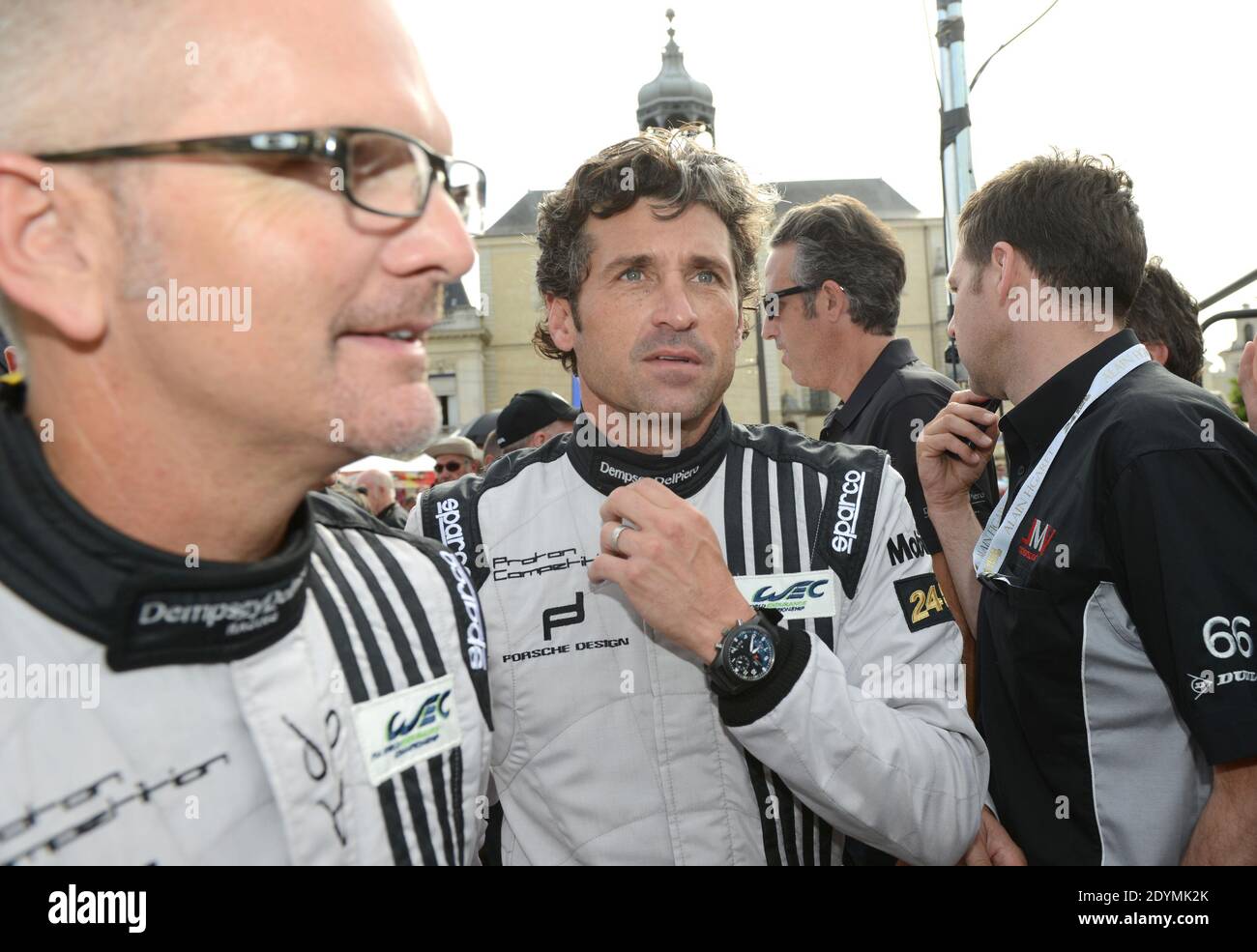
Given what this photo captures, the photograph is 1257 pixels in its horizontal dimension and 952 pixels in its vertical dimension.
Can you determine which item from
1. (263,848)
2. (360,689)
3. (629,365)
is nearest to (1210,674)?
(629,365)

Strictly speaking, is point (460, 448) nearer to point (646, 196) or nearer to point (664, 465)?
point (646, 196)

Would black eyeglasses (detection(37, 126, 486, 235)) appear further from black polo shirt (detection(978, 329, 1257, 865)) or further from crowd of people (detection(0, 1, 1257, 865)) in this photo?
black polo shirt (detection(978, 329, 1257, 865))

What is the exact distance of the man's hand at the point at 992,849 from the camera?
215cm

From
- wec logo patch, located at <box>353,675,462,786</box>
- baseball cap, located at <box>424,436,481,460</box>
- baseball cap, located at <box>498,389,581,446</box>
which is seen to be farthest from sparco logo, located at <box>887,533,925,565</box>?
baseball cap, located at <box>424,436,481,460</box>

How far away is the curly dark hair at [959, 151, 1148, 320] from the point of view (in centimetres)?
271

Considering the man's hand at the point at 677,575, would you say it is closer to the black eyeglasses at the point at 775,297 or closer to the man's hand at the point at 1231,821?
the man's hand at the point at 1231,821

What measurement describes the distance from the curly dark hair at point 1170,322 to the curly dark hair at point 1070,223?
0.68 meters

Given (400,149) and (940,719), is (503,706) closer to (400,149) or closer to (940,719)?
(940,719)

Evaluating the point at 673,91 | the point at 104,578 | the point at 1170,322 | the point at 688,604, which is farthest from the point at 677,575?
the point at 673,91

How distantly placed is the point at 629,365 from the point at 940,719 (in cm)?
94

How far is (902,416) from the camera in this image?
3.63 metres

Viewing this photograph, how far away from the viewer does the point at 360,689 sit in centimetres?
134

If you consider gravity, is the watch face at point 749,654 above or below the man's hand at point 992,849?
above

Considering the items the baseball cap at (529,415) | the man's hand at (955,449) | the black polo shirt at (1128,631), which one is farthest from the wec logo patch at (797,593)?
the baseball cap at (529,415)
